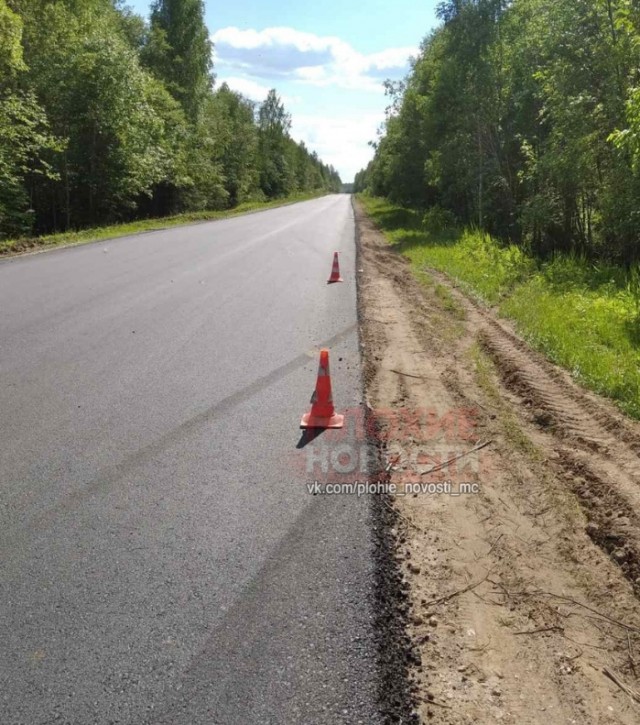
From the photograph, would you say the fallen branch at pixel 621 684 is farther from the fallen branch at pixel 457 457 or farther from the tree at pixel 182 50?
the tree at pixel 182 50

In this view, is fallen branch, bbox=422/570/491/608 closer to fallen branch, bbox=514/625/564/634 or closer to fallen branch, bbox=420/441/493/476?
fallen branch, bbox=514/625/564/634

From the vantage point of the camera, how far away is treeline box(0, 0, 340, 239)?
1964cm

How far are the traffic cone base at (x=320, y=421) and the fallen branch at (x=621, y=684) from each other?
256 cm

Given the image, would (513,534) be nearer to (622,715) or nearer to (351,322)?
(622,715)

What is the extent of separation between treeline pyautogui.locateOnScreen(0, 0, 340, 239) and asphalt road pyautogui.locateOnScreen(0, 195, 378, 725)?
50.8 ft

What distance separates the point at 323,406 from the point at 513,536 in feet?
6.13

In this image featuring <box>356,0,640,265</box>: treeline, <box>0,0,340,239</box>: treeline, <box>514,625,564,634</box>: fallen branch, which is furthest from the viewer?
<box>0,0,340,239</box>: treeline

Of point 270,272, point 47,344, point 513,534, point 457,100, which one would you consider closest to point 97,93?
point 457,100

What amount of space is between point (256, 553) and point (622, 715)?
5.61ft

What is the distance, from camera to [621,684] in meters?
2.24

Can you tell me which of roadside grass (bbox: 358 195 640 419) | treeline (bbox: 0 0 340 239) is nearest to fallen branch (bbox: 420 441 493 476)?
roadside grass (bbox: 358 195 640 419)

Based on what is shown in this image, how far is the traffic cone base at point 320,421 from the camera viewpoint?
180 inches

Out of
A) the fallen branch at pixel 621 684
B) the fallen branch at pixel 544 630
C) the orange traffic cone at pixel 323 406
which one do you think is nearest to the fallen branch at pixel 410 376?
the orange traffic cone at pixel 323 406

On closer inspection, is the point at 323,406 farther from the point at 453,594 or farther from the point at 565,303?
the point at 565,303
